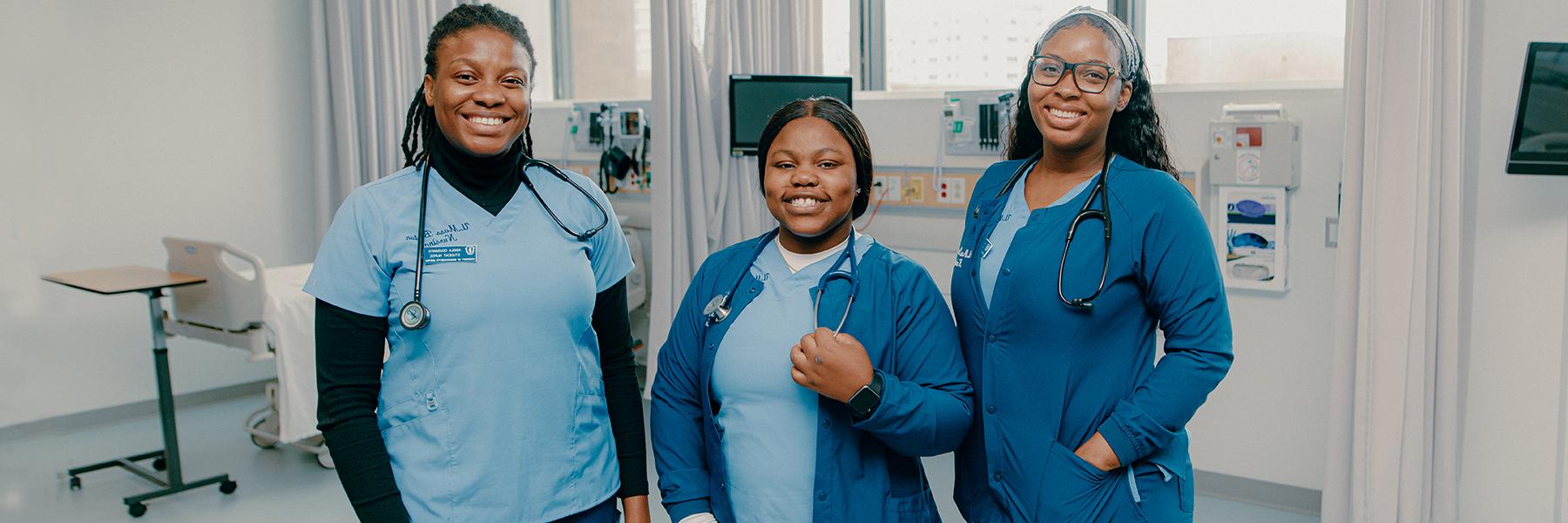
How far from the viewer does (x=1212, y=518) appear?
321 cm

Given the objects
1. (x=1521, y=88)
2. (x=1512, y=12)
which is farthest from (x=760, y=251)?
(x=1512, y=12)

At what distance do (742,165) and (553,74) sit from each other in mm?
2151

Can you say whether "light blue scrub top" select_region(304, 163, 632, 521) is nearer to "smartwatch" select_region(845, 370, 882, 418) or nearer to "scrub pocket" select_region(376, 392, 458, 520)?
"scrub pocket" select_region(376, 392, 458, 520)

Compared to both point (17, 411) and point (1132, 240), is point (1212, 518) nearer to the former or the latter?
point (1132, 240)

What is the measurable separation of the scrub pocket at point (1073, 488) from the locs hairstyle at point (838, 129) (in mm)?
408

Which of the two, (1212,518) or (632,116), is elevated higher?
(632,116)

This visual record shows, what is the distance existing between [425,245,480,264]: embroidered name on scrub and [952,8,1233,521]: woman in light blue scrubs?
64 cm

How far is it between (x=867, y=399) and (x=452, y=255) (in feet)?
1.66

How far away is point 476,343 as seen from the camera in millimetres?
1287

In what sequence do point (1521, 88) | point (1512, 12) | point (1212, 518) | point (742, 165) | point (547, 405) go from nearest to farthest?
point (547, 405) < point (1521, 88) < point (1512, 12) < point (1212, 518) < point (742, 165)

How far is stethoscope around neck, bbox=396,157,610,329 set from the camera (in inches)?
48.9

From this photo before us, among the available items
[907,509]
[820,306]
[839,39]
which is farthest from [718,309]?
[839,39]

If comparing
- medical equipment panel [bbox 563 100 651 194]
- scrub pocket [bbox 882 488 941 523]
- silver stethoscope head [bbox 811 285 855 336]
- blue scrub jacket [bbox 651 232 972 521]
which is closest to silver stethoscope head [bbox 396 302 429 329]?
blue scrub jacket [bbox 651 232 972 521]

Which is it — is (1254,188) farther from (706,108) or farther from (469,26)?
(469,26)
